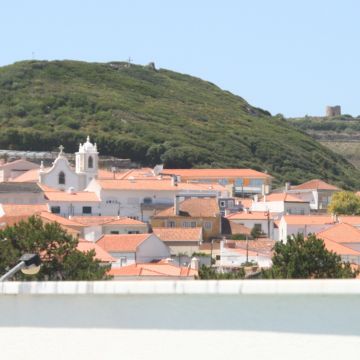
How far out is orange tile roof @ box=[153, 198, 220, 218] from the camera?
308ft

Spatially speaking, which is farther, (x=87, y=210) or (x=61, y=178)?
→ (x=61, y=178)

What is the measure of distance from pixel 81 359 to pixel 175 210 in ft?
279

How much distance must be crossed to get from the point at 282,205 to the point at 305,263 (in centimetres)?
5952

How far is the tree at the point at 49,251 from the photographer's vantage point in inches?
1747

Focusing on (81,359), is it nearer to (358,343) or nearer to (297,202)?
(358,343)

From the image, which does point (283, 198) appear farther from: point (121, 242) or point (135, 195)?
point (121, 242)

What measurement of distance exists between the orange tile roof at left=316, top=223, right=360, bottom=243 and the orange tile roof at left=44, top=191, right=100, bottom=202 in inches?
811

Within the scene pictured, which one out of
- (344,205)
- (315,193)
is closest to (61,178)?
(344,205)

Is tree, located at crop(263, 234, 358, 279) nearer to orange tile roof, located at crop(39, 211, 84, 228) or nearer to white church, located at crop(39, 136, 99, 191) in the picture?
orange tile roof, located at crop(39, 211, 84, 228)

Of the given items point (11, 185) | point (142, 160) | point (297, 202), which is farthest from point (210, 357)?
point (142, 160)

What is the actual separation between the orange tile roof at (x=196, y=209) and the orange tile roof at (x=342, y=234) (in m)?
11.9

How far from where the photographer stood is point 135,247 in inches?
2918

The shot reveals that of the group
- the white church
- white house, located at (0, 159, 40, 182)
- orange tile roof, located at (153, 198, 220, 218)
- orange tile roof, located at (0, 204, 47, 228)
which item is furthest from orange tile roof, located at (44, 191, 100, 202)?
white house, located at (0, 159, 40, 182)

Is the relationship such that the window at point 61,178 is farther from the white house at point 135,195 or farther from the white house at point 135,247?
the white house at point 135,247
